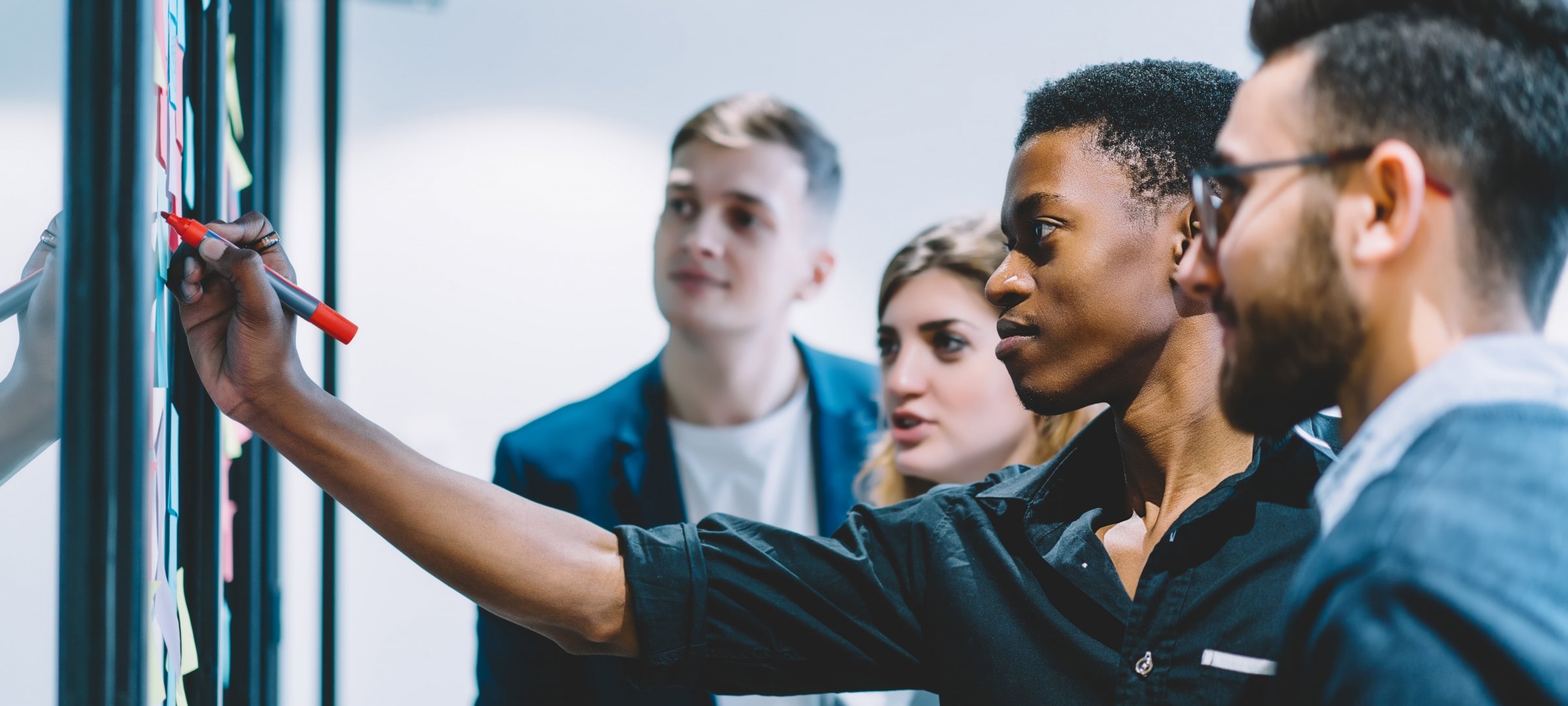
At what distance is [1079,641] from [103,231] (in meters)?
0.74

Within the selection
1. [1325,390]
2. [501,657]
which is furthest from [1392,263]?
[501,657]

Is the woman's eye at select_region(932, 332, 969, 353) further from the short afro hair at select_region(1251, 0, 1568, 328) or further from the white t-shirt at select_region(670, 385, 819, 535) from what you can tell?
the short afro hair at select_region(1251, 0, 1568, 328)

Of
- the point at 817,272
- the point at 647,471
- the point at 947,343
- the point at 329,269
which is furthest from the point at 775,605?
the point at 817,272

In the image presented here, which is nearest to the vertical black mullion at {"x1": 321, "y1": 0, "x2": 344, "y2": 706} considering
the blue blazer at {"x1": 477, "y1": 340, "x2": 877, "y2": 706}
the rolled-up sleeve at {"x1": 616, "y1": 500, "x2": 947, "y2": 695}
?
the blue blazer at {"x1": 477, "y1": 340, "x2": 877, "y2": 706}

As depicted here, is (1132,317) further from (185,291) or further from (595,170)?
(595,170)

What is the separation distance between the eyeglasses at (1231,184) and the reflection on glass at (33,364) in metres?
0.65

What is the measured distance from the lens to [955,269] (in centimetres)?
196

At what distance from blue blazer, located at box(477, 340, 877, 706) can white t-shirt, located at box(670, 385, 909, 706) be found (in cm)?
4

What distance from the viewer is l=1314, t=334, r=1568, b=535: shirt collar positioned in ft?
1.97

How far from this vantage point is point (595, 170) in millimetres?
2957

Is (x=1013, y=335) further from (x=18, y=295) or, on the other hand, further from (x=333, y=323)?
(x=18, y=295)

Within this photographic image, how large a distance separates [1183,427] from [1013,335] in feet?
0.53

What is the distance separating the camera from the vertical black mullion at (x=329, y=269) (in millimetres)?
1500

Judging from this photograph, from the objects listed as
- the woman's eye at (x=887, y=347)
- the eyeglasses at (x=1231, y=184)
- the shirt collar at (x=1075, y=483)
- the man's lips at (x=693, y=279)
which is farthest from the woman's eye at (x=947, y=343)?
the eyeglasses at (x=1231, y=184)
